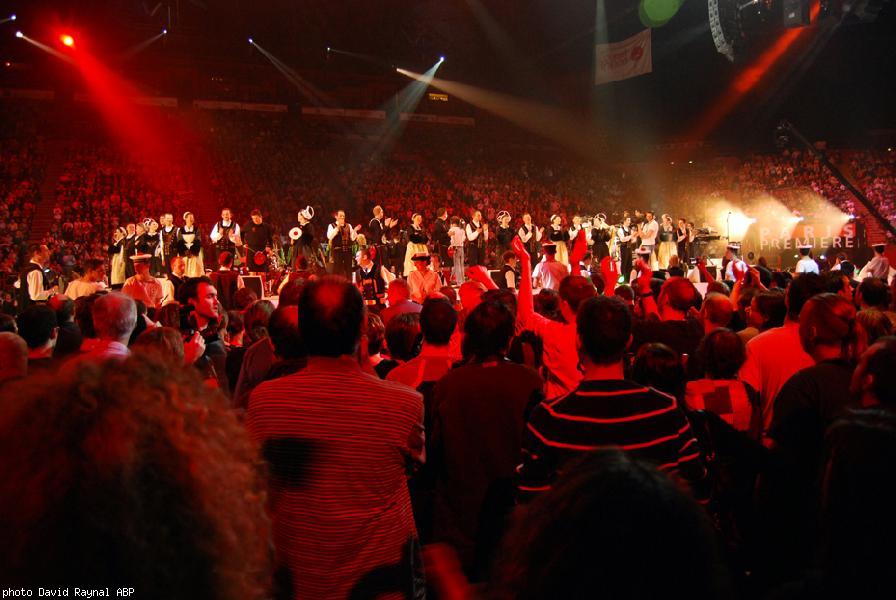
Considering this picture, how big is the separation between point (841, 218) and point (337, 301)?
25257mm

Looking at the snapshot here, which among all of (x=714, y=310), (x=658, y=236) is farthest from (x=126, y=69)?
(x=714, y=310)

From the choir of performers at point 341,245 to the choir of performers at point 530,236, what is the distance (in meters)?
4.30

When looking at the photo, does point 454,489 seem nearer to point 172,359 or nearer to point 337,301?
point 337,301

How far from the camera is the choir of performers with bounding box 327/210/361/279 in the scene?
52.0ft

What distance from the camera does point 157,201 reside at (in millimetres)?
21266

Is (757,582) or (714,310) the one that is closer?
(757,582)

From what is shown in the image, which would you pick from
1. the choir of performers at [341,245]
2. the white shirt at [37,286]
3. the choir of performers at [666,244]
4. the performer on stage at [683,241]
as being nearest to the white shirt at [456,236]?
the choir of performers at [341,245]

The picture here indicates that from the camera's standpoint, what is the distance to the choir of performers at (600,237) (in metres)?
19.4

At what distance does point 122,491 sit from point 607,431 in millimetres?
1452

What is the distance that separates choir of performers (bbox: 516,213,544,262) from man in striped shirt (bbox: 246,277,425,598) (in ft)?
49.5

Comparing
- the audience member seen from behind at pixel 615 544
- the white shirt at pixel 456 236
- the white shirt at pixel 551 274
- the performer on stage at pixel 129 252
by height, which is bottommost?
the audience member seen from behind at pixel 615 544

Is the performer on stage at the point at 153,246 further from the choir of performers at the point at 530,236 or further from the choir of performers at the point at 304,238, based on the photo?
the choir of performers at the point at 530,236

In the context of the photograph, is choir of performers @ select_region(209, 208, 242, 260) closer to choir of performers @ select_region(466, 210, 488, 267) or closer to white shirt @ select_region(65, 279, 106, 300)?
white shirt @ select_region(65, 279, 106, 300)

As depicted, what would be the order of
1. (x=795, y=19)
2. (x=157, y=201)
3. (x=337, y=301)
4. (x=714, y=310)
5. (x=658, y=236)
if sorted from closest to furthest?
1. (x=337, y=301)
2. (x=714, y=310)
3. (x=795, y=19)
4. (x=658, y=236)
5. (x=157, y=201)
